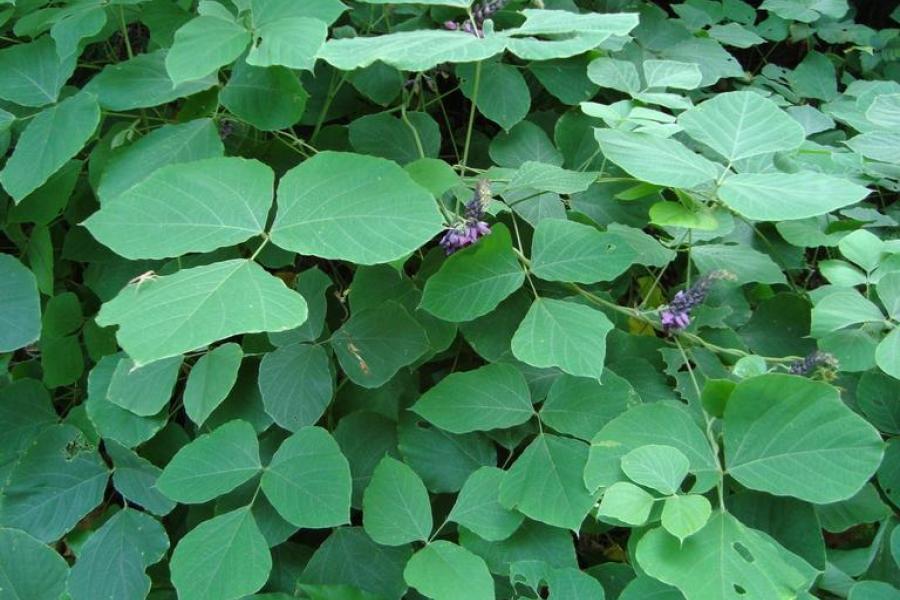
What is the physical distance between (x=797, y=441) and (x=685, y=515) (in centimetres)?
19

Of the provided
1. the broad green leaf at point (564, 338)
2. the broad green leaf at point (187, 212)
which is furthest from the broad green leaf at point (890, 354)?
the broad green leaf at point (187, 212)

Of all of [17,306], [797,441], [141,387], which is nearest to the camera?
[797,441]

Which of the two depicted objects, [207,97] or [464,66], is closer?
[207,97]

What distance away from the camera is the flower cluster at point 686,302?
3.89 feet

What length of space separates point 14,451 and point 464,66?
1.12m

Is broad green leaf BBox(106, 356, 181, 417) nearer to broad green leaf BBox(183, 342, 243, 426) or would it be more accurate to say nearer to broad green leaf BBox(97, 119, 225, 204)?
broad green leaf BBox(183, 342, 243, 426)

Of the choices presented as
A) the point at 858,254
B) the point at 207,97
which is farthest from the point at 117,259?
the point at 858,254

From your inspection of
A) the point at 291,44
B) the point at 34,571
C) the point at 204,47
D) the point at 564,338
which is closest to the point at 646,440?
the point at 564,338

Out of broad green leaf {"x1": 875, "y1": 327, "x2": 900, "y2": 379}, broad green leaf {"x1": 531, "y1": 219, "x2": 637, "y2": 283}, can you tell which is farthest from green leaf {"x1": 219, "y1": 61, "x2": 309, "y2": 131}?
broad green leaf {"x1": 875, "y1": 327, "x2": 900, "y2": 379}

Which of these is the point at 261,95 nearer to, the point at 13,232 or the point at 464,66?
the point at 464,66

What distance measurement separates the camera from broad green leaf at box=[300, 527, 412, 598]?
3.57 feet

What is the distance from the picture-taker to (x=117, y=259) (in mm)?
1402

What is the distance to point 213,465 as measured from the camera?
3.57ft

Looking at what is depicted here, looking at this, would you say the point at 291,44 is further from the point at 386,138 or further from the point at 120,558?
the point at 120,558
